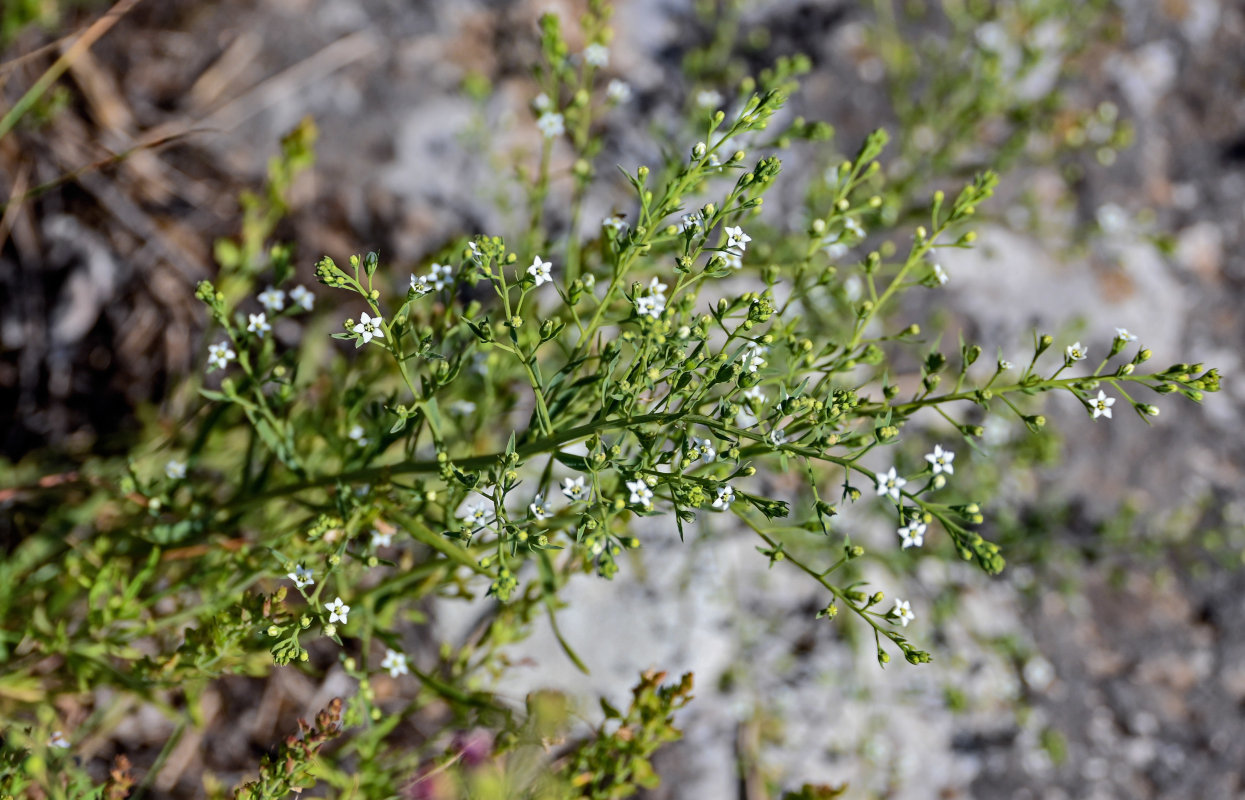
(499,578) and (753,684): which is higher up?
(753,684)

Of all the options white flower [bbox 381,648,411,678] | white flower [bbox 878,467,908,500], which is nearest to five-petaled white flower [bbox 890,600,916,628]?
white flower [bbox 878,467,908,500]

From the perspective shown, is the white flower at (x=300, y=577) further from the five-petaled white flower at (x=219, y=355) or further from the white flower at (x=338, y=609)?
the five-petaled white flower at (x=219, y=355)

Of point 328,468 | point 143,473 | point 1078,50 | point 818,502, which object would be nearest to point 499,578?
point 818,502

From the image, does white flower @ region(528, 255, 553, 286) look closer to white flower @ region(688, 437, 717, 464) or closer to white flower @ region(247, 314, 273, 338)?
white flower @ region(688, 437, 717, 464)

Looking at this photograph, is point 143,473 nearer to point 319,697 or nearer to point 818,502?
point 319,697

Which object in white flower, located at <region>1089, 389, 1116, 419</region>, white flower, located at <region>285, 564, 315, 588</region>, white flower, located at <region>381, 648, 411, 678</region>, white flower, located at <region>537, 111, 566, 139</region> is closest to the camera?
white flower, located at <region>285, 564, 315, 588</region>

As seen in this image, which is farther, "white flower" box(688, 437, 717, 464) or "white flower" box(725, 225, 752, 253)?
"white flower" box(725, 225, 752, 253)

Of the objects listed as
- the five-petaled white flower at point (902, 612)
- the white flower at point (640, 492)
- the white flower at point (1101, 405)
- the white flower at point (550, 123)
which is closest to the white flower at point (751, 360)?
the white flower at point (640, 492)
